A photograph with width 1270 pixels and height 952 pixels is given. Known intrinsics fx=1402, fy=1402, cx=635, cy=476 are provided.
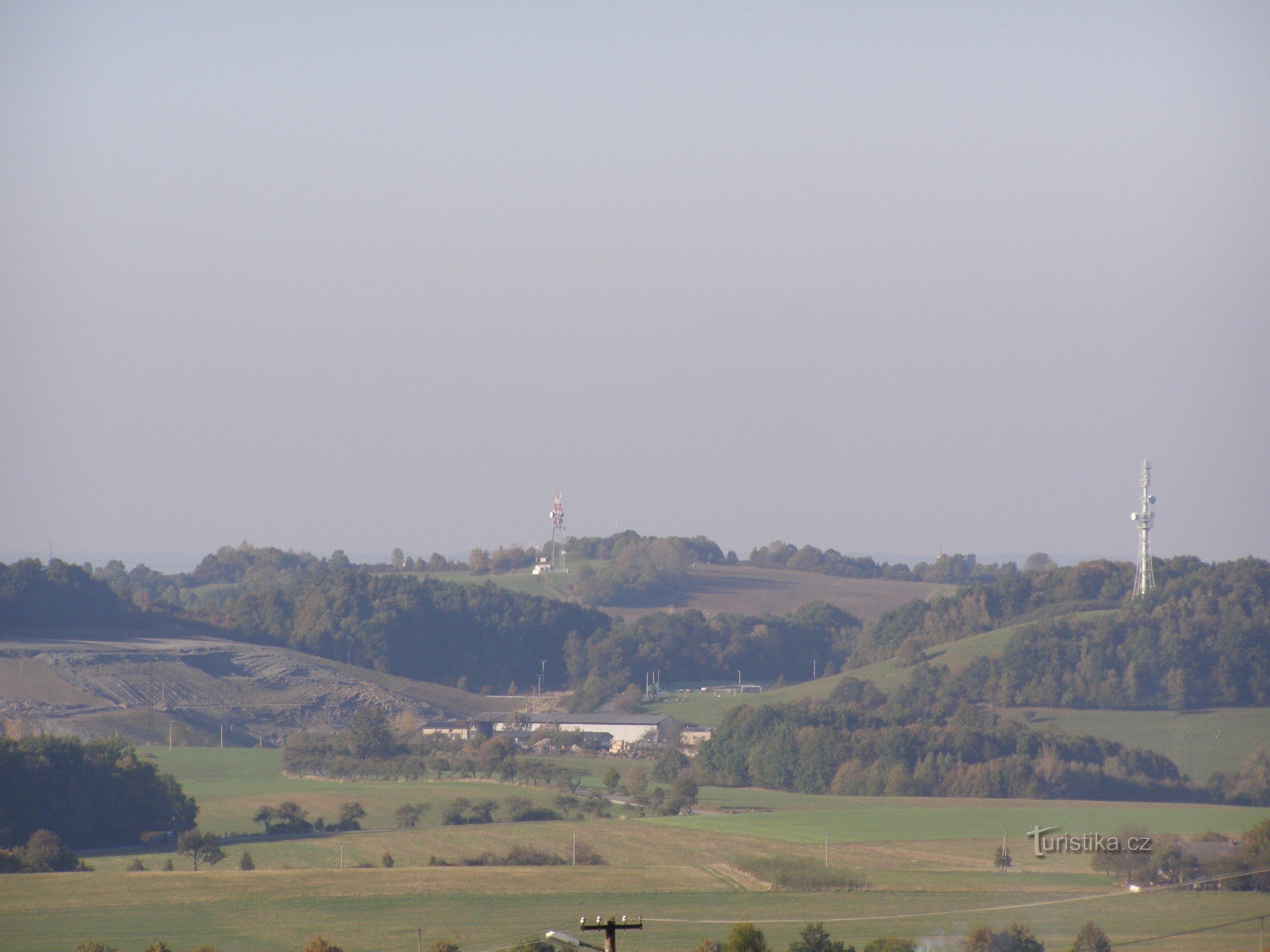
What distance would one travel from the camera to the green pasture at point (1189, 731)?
143 ft

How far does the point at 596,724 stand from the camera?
65.3 meters

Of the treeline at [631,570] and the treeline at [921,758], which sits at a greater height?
the treeline at [631,570]

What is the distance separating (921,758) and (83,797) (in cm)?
2690

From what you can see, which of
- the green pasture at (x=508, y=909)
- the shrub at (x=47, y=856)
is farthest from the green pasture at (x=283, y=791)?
the green pasture at (x=508, y=909)

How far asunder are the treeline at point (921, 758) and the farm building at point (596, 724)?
657 centimetres

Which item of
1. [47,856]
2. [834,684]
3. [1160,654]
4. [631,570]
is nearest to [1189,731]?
[1160,654]

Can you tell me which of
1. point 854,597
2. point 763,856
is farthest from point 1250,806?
point 854,597

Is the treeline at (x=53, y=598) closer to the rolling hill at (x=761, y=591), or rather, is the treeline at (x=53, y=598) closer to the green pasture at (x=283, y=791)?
the green pasture at (x=283, y=791)

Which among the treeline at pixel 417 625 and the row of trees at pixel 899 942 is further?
the treeline at pixel 417 625

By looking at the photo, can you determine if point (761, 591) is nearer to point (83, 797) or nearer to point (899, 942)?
point (83, 797)

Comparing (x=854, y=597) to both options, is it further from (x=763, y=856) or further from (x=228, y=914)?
(x=228, y=914)

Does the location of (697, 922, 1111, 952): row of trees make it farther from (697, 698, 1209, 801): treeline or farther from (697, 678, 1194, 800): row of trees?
(697, 678, 1194, 800): row of trees

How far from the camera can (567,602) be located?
343 ft

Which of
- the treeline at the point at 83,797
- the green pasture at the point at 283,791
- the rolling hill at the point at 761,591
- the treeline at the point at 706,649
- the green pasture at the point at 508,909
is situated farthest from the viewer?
the rolling hill at the point at 761,591
